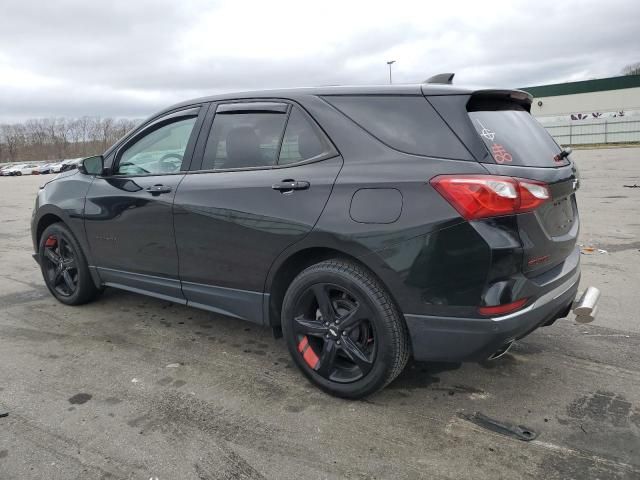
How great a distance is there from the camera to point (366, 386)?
2.95 meters

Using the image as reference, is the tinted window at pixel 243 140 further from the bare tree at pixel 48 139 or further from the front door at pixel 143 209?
the bare tree at pixel 48 139

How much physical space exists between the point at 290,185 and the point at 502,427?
5.81 feet

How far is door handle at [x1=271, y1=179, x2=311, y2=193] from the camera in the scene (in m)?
3.05

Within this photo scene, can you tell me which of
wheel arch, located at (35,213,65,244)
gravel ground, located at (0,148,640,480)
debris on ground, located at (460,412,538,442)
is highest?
wheel arch, located at (35,213,65,244)

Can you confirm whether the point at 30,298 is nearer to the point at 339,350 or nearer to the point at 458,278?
the point at 339,350

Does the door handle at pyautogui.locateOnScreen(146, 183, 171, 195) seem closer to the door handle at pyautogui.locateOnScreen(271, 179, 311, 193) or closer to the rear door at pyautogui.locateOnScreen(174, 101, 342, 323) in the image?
the rear door at pyautogui.locateOnScreen(174, 101, 342, 323)

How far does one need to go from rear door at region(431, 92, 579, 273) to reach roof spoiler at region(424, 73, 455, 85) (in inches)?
13.9

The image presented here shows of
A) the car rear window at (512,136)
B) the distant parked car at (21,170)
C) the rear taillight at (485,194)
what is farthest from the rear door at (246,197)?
the distant parked car at (21,170)

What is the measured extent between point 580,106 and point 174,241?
182 ft

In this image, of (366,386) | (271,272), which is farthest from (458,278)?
(271,272)

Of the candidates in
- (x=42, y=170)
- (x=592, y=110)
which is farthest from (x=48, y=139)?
(x=592, y=110)

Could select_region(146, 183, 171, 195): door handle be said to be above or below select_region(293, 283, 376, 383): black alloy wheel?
above

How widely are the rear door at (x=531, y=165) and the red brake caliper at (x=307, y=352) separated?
1.33m

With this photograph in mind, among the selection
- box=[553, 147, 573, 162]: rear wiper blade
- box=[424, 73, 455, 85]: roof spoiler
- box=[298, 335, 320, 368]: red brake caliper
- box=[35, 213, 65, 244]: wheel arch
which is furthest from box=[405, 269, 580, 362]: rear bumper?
box=[35, 213, 65, 244]: wheel arch
